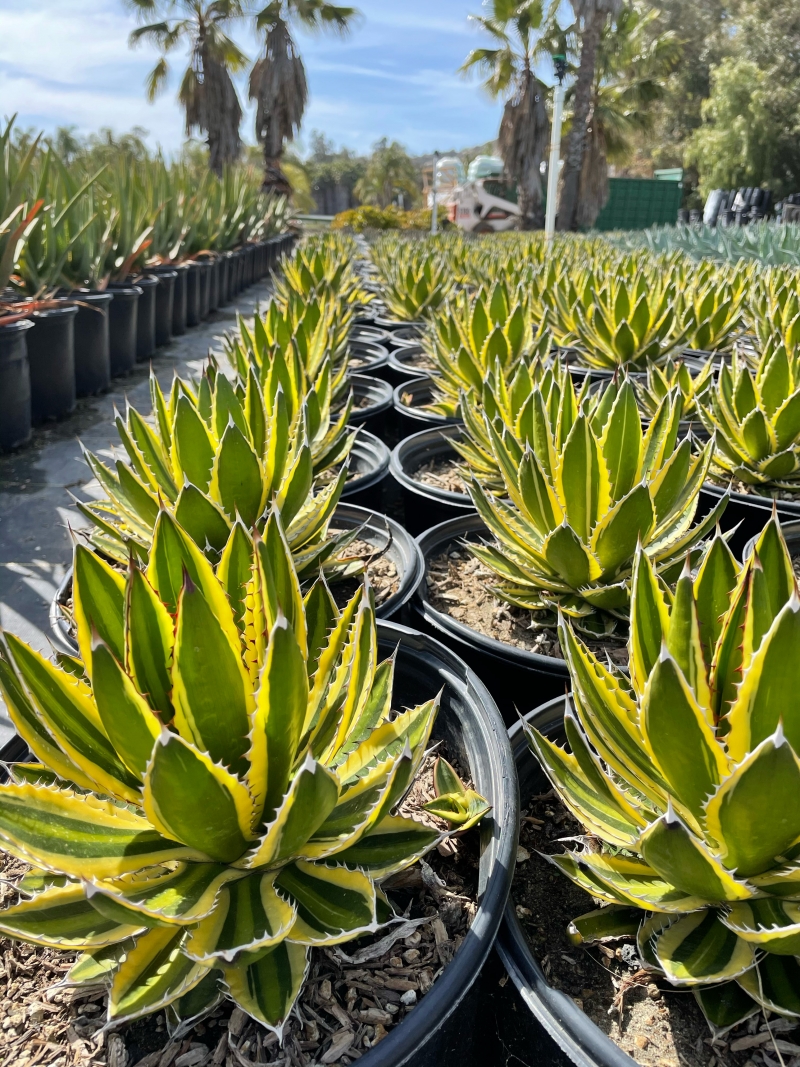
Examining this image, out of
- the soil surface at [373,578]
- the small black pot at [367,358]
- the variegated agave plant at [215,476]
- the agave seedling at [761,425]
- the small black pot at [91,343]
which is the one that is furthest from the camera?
the small black pot at [91,343]

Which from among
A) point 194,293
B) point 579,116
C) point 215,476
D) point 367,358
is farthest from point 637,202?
point 215,476

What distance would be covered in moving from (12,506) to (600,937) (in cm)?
274

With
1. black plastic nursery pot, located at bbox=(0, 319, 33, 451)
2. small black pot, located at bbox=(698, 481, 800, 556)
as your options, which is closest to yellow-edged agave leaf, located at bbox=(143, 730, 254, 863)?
small black pot, located at bbox=(698, 481, 800, 556)

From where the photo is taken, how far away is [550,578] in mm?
1551

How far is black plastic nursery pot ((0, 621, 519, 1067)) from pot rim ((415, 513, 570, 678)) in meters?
0.16

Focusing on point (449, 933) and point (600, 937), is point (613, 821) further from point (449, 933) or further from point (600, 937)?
point (449, 933)

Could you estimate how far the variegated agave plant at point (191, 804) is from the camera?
724 mm

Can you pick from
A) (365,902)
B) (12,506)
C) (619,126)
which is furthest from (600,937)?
(619,126)

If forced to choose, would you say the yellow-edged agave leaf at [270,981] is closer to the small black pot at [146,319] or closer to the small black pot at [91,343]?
the small black pot at [91,343]

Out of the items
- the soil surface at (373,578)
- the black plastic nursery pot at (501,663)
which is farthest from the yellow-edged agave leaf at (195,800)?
the soil surface at (373,578)

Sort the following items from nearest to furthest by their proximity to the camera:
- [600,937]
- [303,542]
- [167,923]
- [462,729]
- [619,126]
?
[167,923] → [600,937] → [462,729] → [303,542] → [619,126]

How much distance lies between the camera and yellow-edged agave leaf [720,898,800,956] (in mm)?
759

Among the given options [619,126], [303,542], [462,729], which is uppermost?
[619,126]

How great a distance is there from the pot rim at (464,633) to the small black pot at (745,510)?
31.8 inches
